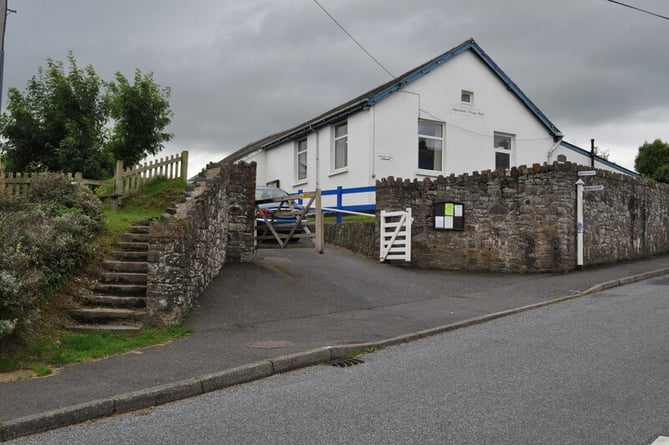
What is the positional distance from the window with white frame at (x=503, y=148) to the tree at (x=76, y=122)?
14.7m

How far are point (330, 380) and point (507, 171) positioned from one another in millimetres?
11747

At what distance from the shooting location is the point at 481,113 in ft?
86.4

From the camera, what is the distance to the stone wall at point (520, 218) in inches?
649

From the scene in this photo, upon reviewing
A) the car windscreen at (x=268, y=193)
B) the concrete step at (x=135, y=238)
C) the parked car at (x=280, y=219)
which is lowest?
the concrete step at (x=135, y=238)

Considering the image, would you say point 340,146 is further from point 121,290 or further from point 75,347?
point 75,347

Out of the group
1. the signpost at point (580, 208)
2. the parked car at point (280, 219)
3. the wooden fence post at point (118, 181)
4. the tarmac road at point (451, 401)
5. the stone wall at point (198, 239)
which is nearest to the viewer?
the tarmac road at point (451, 401)

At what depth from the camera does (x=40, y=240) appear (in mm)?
9633

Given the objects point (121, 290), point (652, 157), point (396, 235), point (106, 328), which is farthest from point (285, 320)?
point (652, 157)

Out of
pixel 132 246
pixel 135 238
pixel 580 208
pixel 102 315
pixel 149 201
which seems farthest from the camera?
pixel 580 208

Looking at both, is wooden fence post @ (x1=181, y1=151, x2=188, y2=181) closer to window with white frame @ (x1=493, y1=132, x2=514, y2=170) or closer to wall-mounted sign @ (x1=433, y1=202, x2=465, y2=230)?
wall-mounted sign @ (x1=433, y1=202, x2=465, y2=230)

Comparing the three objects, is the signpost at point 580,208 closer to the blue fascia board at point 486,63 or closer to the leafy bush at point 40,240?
the blue fascia board at point 486,63

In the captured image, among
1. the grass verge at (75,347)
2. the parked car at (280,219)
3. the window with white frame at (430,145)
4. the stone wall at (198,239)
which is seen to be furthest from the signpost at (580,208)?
the grass verge at (75,347)

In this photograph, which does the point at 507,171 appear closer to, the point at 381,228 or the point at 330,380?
the point at 381,228

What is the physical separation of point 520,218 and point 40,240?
40.1 ft
